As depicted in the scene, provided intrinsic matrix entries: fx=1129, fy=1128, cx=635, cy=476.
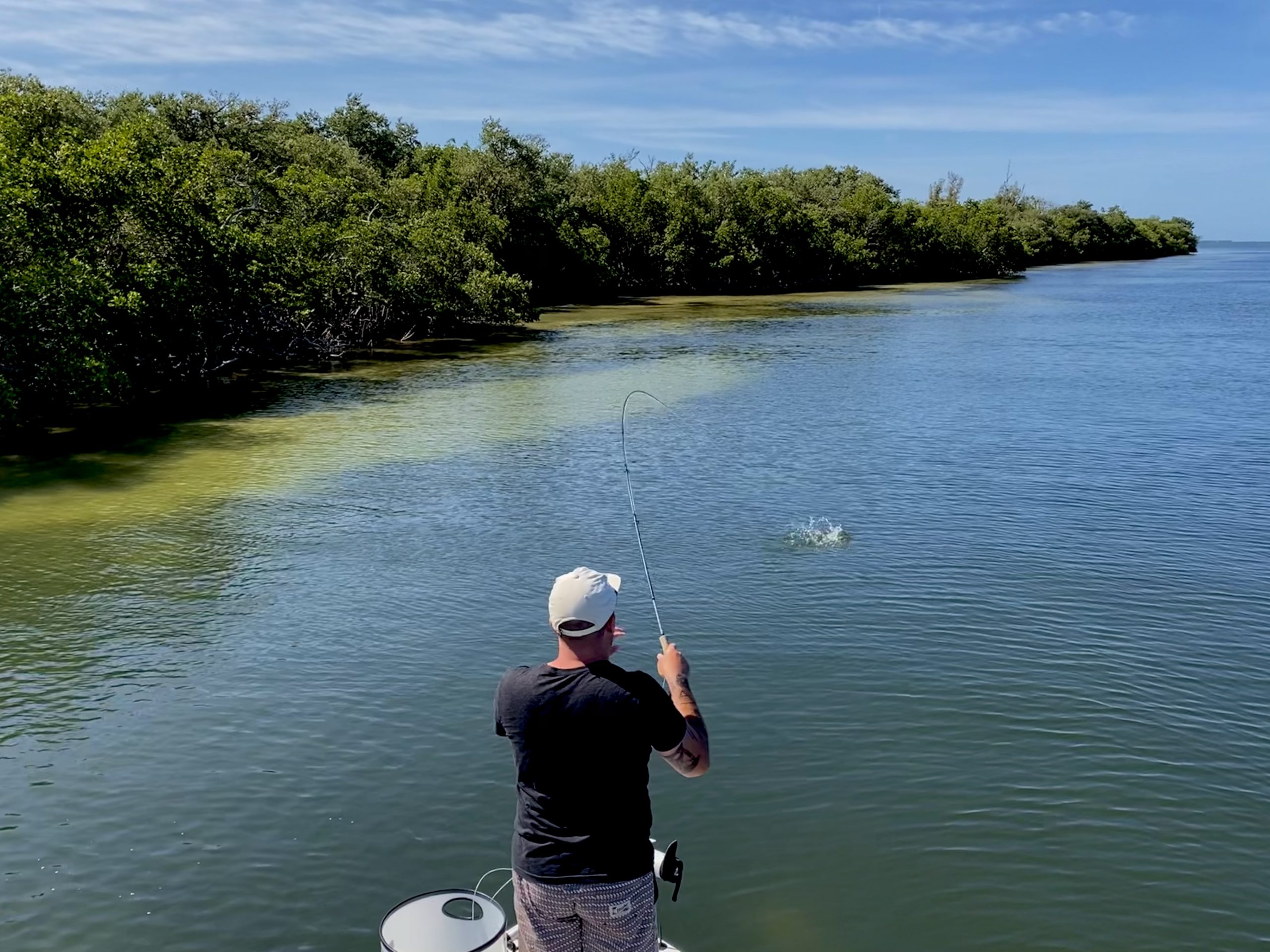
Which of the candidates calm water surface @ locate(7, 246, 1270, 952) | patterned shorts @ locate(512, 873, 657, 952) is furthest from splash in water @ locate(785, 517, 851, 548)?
patterned shorts @ locate(512, 873, 657, 952)

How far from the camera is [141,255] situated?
82.4 ft

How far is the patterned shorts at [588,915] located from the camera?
4.08m

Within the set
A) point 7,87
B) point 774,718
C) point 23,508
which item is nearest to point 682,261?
point 7,87

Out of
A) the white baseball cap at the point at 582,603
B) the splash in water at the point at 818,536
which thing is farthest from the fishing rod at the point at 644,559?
the splash in water at the point at 818,536

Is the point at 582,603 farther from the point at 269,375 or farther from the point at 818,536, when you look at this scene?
the point at 269,375

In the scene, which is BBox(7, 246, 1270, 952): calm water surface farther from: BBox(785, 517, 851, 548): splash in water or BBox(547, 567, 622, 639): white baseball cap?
BBox(547, 567, 622, 639): white baseball cap

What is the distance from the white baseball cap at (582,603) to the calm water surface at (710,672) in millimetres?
Answer: 3296

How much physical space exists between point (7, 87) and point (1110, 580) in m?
37.7

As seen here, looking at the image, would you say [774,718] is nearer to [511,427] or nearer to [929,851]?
[929,851]

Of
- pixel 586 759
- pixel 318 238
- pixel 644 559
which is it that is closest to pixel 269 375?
pixel 318 238

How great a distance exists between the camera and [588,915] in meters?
4.10

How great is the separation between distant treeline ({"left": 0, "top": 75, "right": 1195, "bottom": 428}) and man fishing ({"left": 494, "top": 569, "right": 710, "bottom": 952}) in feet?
63.3

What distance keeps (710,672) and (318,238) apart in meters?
28.1

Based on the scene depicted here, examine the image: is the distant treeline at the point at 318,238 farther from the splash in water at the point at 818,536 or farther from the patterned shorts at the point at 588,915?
the patterned shorts at the point at 588,915
